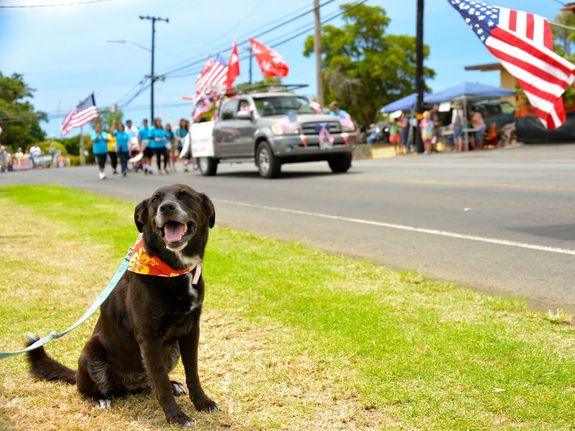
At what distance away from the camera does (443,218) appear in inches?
401

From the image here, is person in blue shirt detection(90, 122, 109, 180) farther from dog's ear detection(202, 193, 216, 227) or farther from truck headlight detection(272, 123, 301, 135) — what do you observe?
dog's ear detection(202, 193, 216, 227)

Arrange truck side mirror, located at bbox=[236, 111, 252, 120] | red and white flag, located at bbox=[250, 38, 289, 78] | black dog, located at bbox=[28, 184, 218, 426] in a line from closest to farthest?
black dog, located at bbox=[28, 184, 218, 426] → truck side mirror, located at bbox=[236, 111, 252, 120] → red and white flag, located at bbox=[250, 38, 289, 78]

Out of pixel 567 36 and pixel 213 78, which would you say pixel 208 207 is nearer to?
pixel 213 78

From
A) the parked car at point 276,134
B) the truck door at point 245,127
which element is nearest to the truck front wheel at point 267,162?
the parked car at point 276,134

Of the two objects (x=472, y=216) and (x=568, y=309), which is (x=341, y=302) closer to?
(x=568, y=309)

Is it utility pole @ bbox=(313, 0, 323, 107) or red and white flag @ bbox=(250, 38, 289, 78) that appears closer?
red and white flag @ bbox=(250, 38, 289, 78)

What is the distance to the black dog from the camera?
138 inches

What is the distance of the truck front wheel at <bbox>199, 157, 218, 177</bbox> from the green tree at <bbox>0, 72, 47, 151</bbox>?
67.0 meters

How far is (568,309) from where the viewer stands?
17.7ft

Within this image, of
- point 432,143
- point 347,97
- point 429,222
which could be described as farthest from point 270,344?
point 347,97

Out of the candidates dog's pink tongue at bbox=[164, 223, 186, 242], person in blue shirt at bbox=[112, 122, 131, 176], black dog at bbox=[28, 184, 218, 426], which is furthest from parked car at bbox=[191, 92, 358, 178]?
dog's pink tongue at bbox=[164, 223, 186, 242]

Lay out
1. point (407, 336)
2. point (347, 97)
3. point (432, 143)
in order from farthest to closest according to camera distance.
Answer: point (347, 97)
point (432, 143)
point (407, 336)

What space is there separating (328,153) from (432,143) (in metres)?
13.4

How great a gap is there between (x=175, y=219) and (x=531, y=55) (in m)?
7.17
